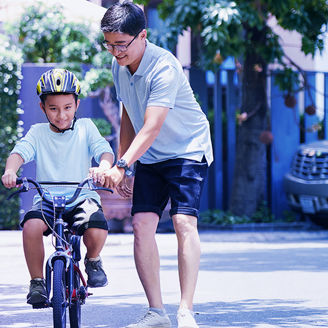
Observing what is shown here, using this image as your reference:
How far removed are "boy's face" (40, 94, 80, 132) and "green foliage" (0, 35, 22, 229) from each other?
29.6 ft

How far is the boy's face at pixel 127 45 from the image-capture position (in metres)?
5.40

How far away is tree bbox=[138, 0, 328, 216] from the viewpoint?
13.9m

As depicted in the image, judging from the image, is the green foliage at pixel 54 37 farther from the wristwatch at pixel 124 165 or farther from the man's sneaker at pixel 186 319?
the wristwatch at pixel 124 165

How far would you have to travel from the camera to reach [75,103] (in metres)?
5.68

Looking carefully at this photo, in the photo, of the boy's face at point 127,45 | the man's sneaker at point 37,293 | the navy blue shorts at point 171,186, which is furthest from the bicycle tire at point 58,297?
the boy's face at point 127,45

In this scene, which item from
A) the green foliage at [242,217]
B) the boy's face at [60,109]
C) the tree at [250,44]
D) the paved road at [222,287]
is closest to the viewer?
the boy's face at [60,109]

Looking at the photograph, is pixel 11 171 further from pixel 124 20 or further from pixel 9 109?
pixel 9 109

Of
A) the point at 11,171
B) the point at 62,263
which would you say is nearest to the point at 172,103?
the point at 11,171

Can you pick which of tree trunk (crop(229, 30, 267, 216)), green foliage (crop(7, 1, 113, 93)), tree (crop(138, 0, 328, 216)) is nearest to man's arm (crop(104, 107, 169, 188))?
tree (crop(138, 0, 328, 216))

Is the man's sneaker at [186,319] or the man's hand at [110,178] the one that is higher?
the man's hand at [110,178]

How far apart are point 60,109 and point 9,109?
9208 millimetres

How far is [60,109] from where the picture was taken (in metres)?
5.59

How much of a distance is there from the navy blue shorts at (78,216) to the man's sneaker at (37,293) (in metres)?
0.29

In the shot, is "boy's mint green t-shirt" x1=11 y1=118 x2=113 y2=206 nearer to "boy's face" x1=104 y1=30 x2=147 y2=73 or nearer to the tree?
"boy's face" x1=104 y1=30 x2=147 y2=73
